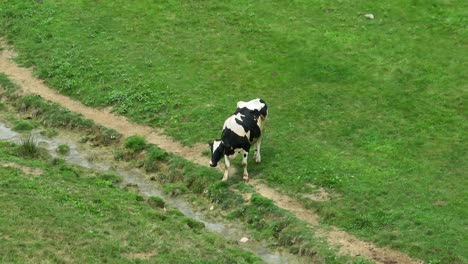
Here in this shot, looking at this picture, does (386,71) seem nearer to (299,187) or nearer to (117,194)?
(299,187)

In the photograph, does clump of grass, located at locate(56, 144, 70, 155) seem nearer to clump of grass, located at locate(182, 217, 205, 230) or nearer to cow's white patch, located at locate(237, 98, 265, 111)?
cow's white patch, located at locate(237, 98, 265, 111)

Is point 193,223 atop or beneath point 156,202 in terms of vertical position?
atop

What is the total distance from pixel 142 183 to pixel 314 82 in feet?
35.0

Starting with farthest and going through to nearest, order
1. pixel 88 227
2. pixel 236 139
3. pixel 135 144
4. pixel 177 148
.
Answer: pixel 135 144 < pixel 177 148 < pixel 236 139 < pixel 88 227

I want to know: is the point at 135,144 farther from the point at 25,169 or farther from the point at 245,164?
the point at 245,164

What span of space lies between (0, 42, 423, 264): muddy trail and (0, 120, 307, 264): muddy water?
1539 millimetres

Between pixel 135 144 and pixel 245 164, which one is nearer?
pixel 245 164

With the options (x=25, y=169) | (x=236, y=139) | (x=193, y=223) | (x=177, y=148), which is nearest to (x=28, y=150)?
(x=25, y=169)

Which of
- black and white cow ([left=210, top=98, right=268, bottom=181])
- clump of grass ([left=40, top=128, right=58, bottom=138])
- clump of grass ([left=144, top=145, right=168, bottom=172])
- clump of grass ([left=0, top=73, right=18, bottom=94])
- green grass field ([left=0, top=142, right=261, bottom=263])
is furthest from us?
clump of grass ([left=0, top=73, right=18, bottom=94])

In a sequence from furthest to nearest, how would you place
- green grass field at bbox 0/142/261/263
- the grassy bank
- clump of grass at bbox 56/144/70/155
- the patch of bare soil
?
1. clump of grass at bbox 56/144/70/155
2. the patch of bare soil
3. the grassy bank
4. green grass field at bbox 0/142/261/263

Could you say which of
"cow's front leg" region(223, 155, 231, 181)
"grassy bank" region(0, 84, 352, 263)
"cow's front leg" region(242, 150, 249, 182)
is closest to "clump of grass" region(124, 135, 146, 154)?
"grassy bank" region(0, 84, 352, 263)

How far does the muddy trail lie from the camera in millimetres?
23261

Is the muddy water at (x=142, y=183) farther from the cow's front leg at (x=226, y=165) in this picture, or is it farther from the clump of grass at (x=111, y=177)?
the cow's front leg at (x=226, y=165)

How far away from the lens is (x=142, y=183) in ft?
94.7
